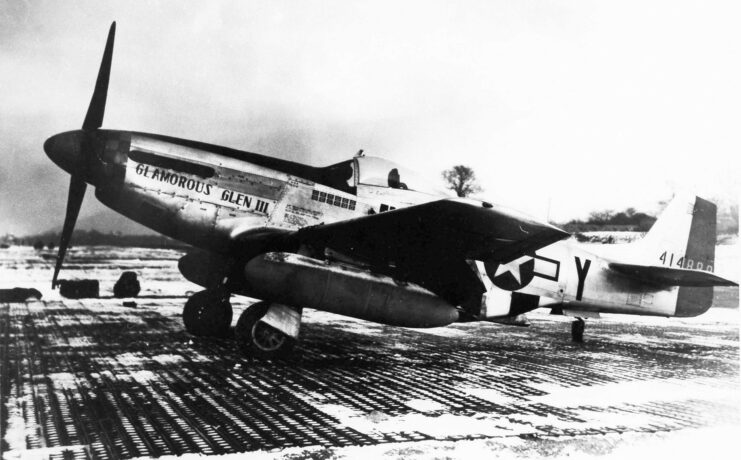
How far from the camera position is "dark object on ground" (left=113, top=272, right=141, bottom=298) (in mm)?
10133

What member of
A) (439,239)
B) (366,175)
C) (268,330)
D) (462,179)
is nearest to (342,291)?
(268,330)

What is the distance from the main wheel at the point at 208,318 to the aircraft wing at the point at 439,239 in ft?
5.77

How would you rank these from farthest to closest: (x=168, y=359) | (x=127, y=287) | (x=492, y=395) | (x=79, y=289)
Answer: (x=127, y=287)
(x=79, y=289)
(x=168, y=359)
(x=492, y=395)

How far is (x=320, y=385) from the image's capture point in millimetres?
3908

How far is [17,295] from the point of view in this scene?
8820mm

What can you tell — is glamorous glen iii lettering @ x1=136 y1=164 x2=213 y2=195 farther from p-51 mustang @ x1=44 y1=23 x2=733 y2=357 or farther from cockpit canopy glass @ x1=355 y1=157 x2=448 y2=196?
cockpit canopy glass @ x1=355 y1=157 x2=448 y2=196

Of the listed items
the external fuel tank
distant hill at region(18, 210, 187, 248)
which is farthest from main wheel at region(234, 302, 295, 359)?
distant hill at region(18, 210, 187, 248)

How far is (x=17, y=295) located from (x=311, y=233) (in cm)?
707

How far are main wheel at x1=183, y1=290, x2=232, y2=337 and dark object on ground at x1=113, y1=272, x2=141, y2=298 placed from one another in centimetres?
503

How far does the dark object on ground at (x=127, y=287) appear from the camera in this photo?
10133mm

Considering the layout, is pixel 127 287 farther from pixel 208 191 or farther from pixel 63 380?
pixel 63 380

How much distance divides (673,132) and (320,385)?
5.15 m

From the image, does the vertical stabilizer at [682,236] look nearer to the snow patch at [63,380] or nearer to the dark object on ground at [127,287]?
the snow patch at [63,380]

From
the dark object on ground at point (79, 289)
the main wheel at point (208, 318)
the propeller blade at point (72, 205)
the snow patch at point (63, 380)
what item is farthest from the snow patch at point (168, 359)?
the dark object on ground at point (79, 289)
